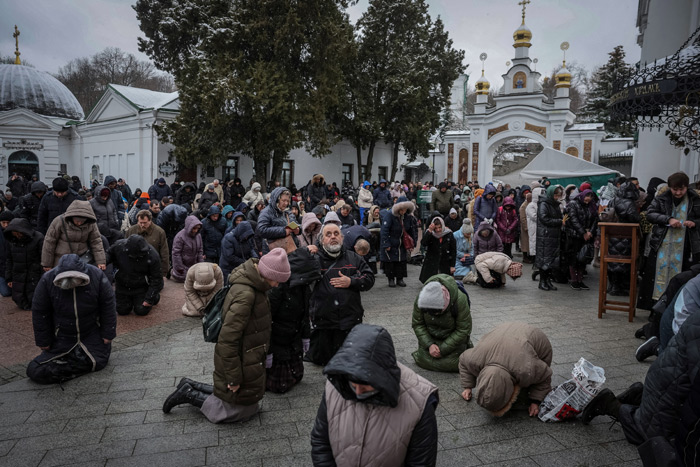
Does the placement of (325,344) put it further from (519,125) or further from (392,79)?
(519,125)

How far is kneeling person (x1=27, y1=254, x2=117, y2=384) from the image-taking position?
5.01 metres

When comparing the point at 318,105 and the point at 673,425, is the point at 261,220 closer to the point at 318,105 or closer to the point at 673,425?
the point at 673,425

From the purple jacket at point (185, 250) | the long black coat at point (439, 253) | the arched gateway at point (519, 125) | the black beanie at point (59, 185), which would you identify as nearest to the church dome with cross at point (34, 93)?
the arched gateway at point (519, 125)

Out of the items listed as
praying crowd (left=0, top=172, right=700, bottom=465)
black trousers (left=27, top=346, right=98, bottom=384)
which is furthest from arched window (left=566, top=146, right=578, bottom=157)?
black trousers (left=27, top=346, right=98, bottom=384)

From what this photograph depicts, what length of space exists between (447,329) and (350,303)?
44.9 inches

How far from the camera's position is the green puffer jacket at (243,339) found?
154 inches

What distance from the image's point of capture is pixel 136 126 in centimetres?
2342

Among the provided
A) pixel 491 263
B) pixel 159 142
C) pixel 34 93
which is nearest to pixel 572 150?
pixel 159 142

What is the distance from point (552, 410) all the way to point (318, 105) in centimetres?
1859

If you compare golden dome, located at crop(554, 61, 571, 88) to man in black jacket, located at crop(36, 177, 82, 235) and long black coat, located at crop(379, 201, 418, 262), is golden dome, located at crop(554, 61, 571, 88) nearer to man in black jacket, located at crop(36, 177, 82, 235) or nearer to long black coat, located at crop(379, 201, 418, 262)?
long black coat, located at crop(379, 201, 418, 262)

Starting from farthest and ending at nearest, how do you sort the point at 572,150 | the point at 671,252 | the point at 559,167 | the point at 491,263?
1. the point at 572,150
2. the point at 559,167
3. the point at 491,263
4. the point at 671,252

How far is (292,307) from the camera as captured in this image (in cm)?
484

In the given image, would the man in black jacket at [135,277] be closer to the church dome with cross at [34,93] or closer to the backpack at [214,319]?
the backpack at [214,319]

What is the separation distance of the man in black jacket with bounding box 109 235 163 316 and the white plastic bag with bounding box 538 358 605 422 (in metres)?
6.16
